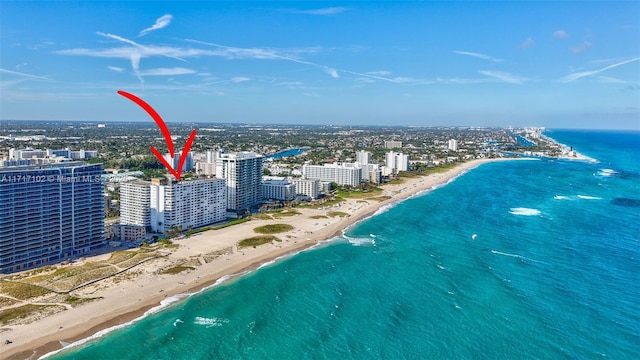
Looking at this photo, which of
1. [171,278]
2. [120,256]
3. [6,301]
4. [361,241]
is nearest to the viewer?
[6,301]

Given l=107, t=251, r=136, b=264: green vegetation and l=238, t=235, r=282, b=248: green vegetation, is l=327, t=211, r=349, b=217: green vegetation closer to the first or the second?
l=238, t=235, r=282, b=248: green vegetation

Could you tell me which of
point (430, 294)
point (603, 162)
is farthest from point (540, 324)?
point (603, 162)

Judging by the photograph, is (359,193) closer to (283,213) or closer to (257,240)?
(283,213)

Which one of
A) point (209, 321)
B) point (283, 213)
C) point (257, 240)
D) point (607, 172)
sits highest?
point (607, 172)

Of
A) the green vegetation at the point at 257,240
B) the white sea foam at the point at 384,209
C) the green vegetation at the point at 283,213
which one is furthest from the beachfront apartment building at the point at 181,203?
the white sea foam at the point at 384,209

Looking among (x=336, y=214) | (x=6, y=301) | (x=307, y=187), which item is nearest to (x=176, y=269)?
(x=6, y=301)

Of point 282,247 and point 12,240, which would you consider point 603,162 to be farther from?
point 12,240
